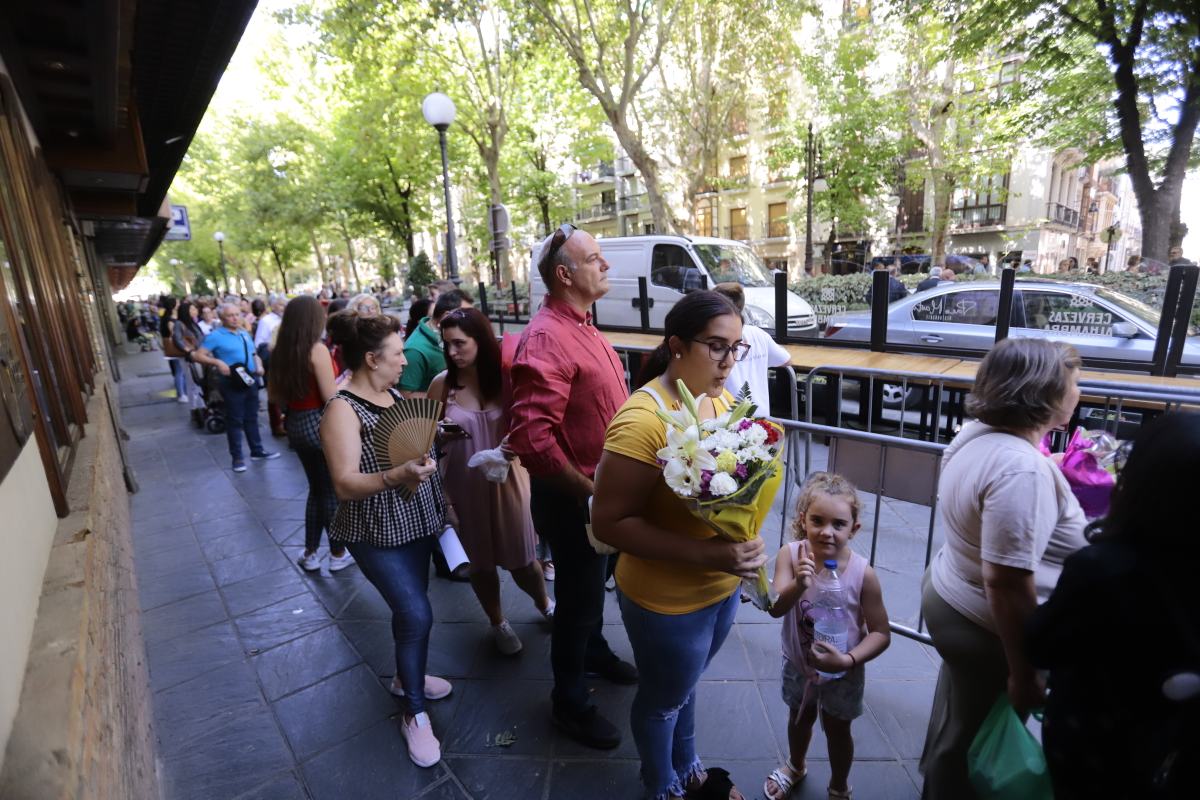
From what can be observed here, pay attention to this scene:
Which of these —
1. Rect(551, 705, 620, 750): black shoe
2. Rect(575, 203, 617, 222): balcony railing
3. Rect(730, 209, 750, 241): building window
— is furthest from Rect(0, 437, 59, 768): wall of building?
Rect(575, 203, 617, 222): balcony railing

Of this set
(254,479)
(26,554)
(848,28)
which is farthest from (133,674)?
(848,28)

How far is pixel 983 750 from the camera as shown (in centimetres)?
159

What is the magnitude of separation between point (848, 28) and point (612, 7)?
10.7m

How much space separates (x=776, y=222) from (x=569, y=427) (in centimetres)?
3468

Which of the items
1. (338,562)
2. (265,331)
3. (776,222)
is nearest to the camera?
(338,562)

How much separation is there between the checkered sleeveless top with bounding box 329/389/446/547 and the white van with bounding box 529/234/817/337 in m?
7.30

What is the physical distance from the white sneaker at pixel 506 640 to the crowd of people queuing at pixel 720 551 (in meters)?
0.01

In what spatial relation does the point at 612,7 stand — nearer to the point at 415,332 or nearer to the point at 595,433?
the point at 415,332

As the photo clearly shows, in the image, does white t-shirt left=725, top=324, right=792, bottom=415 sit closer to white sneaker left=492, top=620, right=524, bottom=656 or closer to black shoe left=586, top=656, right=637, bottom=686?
black shoe left=586, top=656, right=637, bottom=686

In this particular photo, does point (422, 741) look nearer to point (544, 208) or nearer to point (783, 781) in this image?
point (783, 781)

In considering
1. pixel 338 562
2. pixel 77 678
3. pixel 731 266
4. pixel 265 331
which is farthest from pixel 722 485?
pixel 731 266

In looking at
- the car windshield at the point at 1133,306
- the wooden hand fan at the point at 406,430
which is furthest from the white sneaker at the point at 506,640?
the car windshield at the point at 1133,306

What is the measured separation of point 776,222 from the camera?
33.7m

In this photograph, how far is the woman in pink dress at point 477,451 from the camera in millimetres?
2811
